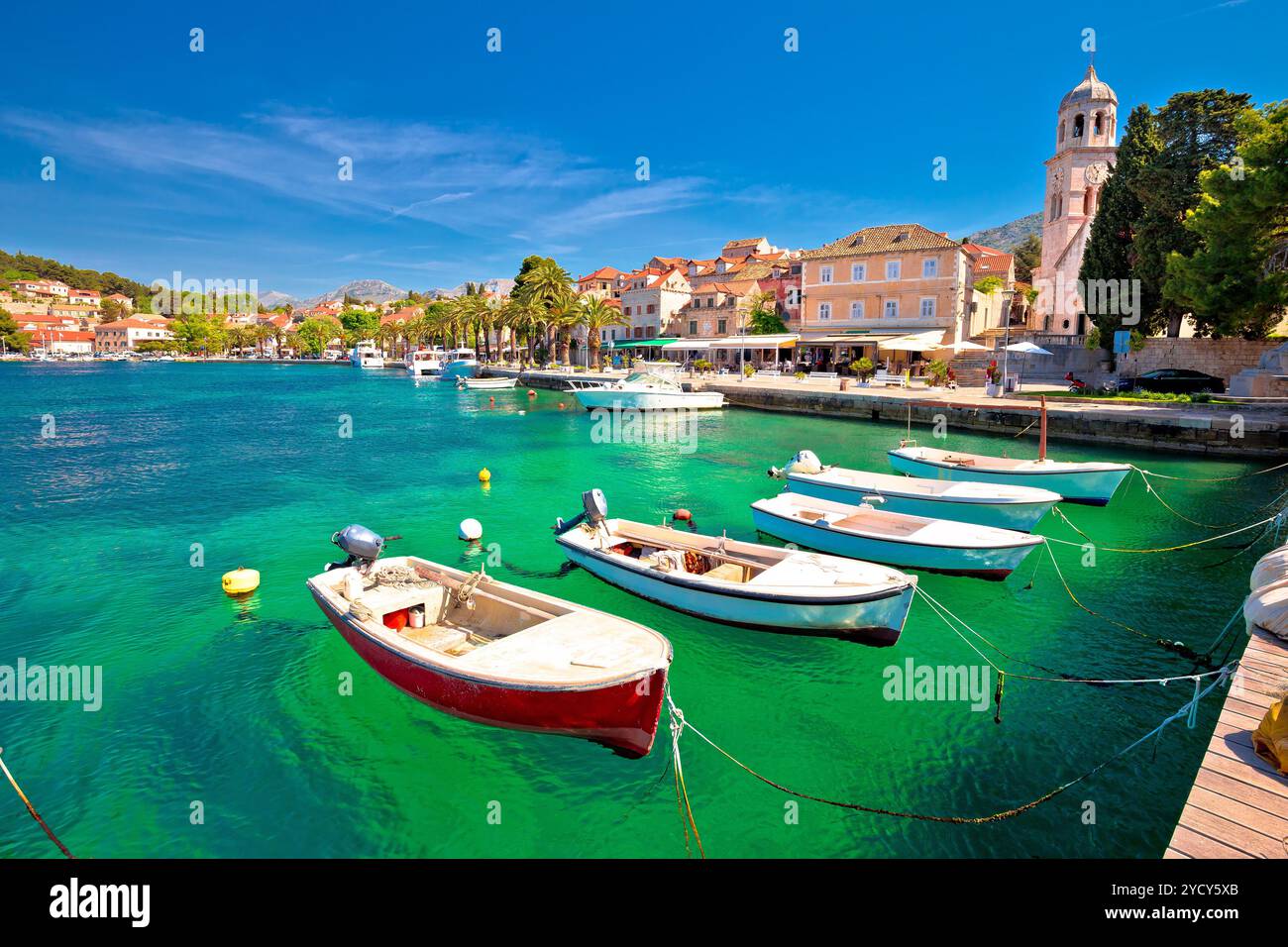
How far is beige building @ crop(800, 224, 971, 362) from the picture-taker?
1763 inches

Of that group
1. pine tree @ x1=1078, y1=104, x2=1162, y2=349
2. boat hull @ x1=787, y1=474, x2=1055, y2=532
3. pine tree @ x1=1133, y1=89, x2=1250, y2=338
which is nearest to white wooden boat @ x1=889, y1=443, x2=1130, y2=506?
boat hull @ x1=787, y1=474, x2=1055, y2=532

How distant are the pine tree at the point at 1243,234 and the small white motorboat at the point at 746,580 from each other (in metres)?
25.6

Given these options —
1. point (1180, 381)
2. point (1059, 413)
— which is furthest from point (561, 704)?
point (1180, 381)

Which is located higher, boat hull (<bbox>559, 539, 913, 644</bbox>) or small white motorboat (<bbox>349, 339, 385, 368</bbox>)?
small white motorboat (<bbox>349, 339, 385, 368</bbox>)

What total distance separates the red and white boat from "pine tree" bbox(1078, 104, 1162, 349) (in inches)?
1547

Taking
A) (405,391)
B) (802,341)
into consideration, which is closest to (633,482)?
(802,341)

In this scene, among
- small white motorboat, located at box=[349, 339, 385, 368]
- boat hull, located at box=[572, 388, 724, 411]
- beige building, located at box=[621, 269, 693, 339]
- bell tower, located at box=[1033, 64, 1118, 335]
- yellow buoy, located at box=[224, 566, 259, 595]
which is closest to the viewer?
yellow buoy, located at box=[224, 566, 259, 595]

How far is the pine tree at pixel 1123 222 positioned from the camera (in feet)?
111

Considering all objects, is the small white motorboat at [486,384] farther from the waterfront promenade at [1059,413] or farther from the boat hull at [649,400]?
the waterfront promenade at [1059,413]

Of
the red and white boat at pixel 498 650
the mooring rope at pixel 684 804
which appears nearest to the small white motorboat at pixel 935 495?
the red and white boat at pixel 498 650

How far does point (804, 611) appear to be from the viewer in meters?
9.91

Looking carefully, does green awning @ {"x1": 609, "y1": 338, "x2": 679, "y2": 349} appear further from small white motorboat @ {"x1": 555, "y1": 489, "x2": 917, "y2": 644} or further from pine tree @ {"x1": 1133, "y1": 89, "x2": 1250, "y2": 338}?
small white motorboat @ {"x1": 555, "y1": 489, "x2": 917, "y2": 644}

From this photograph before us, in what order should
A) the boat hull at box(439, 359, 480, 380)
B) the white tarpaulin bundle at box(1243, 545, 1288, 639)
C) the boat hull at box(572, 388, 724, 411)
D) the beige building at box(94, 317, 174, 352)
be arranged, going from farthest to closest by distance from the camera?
the beige building at box(94, 317, 174, 352)
the boat hull at box(439, 359, 480, 380)
the boat hull at box(572, 388, 724, 411)
the white tarpaulin bundle at box(1243, 545, 1288, 639)
